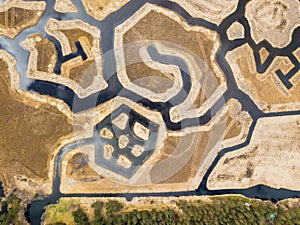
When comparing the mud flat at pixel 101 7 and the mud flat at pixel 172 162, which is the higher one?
the mud flat at pixel 101 7

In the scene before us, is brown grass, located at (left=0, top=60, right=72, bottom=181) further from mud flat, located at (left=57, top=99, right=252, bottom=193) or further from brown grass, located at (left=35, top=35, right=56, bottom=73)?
brown grass, located at (left=35, top=35, right=56, bottom=73)

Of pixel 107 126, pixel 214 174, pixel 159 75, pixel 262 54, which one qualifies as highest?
pixel 262 54

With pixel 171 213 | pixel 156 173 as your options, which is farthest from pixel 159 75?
pixel 171 213

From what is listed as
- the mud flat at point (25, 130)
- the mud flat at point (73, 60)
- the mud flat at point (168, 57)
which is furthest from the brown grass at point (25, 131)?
the mud flat at point (168, 57)

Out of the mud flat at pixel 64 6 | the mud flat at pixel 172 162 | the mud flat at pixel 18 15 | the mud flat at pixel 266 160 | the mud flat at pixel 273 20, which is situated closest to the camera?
the mud flat at pixel 18 15

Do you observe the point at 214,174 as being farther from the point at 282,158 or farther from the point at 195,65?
→ the point at 195,65

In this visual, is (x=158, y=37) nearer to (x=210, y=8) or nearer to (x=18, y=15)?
(x=210, y=8)

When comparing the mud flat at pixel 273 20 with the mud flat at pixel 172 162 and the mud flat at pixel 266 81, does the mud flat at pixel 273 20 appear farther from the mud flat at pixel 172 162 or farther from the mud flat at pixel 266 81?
the mud flat at pixel 172 162

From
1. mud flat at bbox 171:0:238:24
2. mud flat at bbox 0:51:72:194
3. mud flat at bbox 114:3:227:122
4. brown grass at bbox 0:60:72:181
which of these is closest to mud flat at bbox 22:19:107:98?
mud flat at bbox 0:51:72:194
